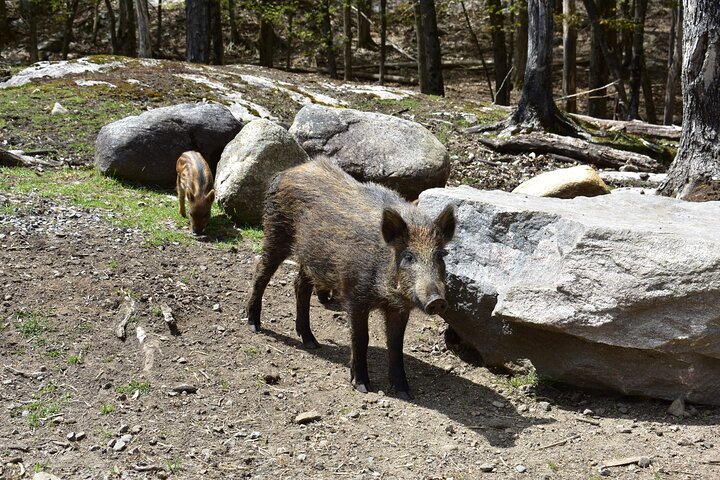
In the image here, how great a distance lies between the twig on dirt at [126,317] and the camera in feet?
20.6

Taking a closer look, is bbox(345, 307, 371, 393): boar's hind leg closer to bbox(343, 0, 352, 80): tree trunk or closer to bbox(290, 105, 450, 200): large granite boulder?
bbox(290, 105, 450, 200): large granite boulder

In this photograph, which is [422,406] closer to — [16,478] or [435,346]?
[435,346]

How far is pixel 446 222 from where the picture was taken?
226 inches

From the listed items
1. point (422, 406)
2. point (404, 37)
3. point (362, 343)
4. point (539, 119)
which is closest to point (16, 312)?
point (362, 343)

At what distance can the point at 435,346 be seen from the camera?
23.0 ft

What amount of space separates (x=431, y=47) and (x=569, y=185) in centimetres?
971

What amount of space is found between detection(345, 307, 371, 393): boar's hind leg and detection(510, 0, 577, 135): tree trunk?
25.6ft

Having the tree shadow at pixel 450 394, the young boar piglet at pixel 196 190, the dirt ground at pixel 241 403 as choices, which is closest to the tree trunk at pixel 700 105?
the dirt ground at pixel 241 403

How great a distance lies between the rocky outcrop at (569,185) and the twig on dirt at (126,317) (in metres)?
4.43

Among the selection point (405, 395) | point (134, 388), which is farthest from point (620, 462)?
point (134, 388)

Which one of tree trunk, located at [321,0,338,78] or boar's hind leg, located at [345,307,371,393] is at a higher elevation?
tree trunk, located at [321,0,338,78]

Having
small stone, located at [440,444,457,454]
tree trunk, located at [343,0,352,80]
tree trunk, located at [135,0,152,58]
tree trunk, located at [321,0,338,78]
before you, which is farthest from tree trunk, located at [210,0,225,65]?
small stone, located at [440,444,457,454]

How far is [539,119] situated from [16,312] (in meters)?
8.93

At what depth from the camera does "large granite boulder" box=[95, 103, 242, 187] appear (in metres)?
10.3
